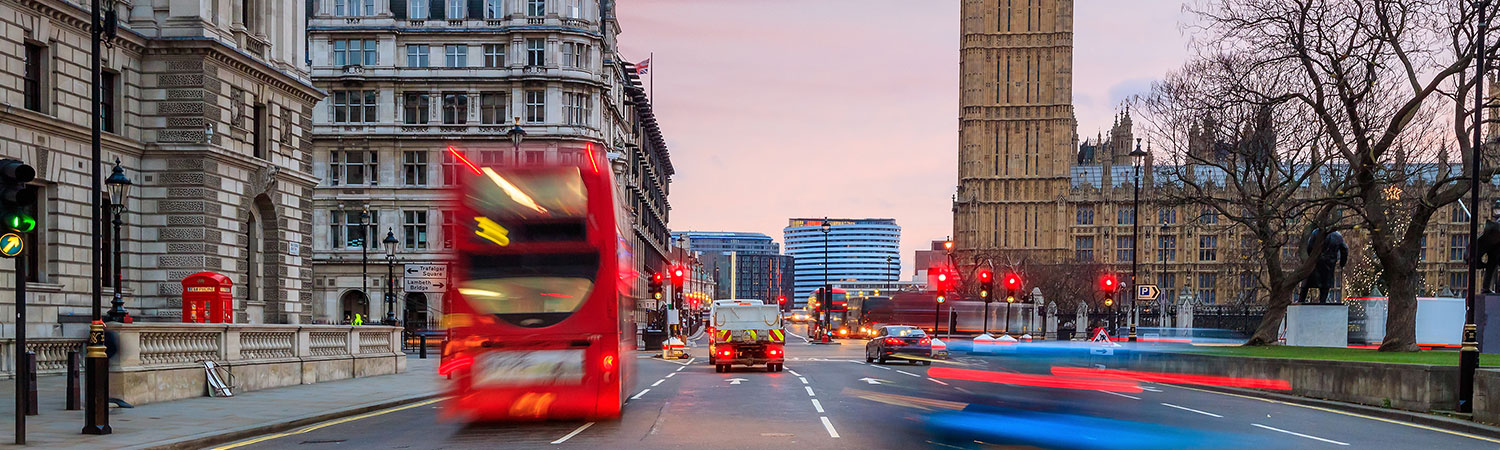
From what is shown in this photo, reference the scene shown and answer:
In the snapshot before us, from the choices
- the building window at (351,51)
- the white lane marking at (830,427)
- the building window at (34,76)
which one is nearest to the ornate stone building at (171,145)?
the building window at (34,76)

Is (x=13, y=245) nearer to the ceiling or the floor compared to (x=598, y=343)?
nearer to the ceiling

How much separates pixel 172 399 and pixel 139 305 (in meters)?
13.1

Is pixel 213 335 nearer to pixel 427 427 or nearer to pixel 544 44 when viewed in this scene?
pixel 427 427

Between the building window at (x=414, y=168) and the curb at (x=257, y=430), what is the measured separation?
1869 inches

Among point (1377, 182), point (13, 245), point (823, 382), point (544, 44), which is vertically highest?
point (544, 44)

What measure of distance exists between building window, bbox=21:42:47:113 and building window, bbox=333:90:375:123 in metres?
40.0

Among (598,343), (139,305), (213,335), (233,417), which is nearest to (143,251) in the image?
(139,305)

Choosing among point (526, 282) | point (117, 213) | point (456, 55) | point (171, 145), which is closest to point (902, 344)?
point (171, 145)

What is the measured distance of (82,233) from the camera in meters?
31.8

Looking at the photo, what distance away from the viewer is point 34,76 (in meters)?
30.3

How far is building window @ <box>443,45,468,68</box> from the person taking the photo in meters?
70.4

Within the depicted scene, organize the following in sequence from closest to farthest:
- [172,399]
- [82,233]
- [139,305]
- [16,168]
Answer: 1. [16,168]
2. [172,399]
3. [82,233]
4. [139,305]

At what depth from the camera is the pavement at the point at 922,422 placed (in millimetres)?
9219

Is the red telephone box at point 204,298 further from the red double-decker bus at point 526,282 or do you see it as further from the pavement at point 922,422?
the red double-decker bus at point 526,282
